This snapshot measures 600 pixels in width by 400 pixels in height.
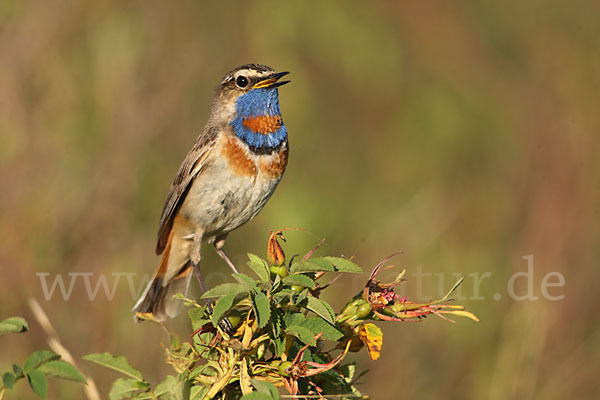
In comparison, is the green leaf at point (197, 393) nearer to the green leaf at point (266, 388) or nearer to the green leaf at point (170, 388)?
the green leaf at point (170, 388)

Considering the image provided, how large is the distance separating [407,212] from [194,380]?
347cm

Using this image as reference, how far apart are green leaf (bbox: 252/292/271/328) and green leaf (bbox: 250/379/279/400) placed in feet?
0.62

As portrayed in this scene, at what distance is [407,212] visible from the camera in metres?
5.50

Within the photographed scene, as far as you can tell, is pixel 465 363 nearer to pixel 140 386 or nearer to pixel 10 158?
pixel 140 386

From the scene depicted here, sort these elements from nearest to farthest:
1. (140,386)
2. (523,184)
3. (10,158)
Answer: (140,386)
(10,158)
(523,184)

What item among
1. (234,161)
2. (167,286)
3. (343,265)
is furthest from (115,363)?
(167,286)

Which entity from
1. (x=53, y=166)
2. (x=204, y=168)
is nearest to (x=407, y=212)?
(x=204, y=168)

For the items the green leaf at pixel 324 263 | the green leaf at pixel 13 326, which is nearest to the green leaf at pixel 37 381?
the green leaf at pixel 13 326

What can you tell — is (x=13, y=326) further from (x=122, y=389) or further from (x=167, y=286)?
(x=167, y=286)

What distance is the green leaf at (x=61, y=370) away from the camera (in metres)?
1.88

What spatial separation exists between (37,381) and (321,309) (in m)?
0.82

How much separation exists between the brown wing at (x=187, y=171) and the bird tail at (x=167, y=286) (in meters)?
0.19

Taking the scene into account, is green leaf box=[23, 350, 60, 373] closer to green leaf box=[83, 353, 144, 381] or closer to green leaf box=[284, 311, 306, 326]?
green leaf box=[83, 353, 144, 381]

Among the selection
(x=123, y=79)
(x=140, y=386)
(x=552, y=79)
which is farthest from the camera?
(x=552, y=79)
